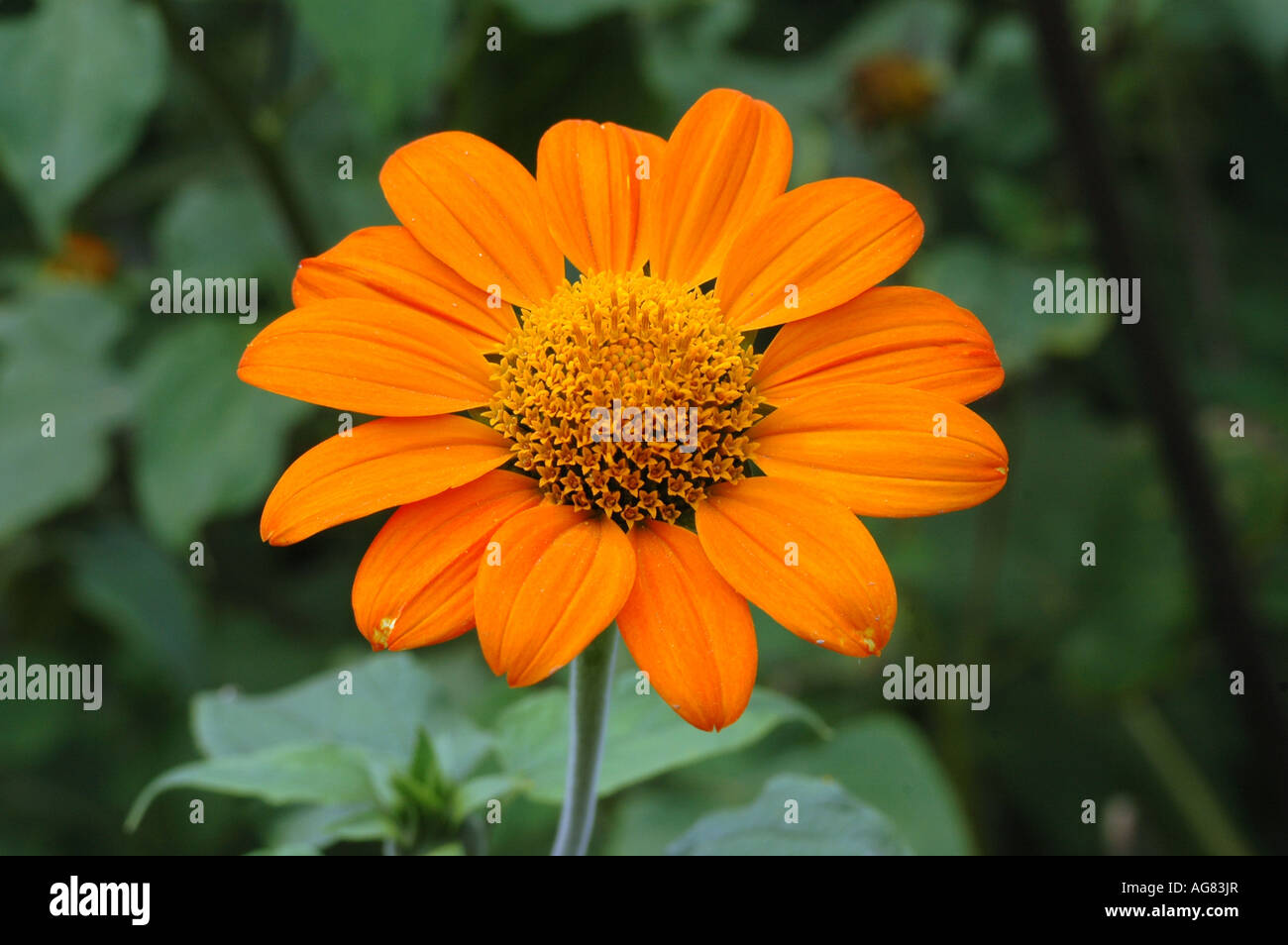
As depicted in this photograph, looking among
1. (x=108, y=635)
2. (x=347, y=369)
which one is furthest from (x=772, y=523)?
(x=108, y=635)

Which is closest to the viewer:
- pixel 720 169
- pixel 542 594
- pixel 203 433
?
pixel 542 594

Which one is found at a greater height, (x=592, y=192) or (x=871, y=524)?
Answer: (x=592, y=192)

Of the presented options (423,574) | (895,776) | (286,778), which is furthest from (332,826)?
(895,776)

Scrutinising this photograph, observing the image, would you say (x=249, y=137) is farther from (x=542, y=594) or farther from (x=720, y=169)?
(x=542, y=594)

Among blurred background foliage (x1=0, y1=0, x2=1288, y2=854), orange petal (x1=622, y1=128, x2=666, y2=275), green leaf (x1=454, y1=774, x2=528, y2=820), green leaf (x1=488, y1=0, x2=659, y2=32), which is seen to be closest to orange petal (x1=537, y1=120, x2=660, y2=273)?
orange petal (x1=622, y1=128, x2=666, y2=275)

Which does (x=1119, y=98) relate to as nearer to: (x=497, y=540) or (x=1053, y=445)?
(x=1053, y=445)
